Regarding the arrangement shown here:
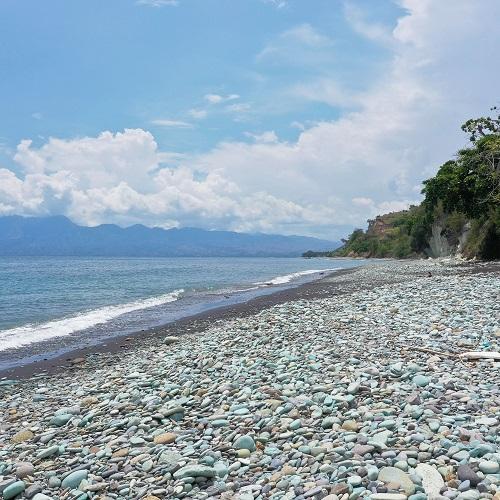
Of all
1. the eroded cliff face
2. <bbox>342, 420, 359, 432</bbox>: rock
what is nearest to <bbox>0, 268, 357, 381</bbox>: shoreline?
<bbox>342, 420, 359, 432</bbox>: rock

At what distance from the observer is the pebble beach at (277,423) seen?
457 centimetres

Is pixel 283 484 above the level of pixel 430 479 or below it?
below

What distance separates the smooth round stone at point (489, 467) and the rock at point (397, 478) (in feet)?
2.18

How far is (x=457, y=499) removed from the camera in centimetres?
393

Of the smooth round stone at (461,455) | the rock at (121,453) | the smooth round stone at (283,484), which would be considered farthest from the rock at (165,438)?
the smooth round stone at (461,455)

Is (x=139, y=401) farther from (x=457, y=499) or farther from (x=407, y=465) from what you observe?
(x=457, y=499)

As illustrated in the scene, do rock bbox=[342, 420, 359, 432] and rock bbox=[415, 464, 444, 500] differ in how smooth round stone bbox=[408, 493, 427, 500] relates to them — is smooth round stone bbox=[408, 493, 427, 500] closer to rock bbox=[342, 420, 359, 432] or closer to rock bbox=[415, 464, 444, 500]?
rock bbox=[415, 464, 444, 500]

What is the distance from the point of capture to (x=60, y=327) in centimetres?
1977

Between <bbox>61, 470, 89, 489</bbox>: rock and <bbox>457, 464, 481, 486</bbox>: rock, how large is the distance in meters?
3.76

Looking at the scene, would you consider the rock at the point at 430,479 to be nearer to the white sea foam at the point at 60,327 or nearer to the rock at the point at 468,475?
the rock at the point at 468,475

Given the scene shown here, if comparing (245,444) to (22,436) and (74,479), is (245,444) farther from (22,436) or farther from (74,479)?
(22,436)

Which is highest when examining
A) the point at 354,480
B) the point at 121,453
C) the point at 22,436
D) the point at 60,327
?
the point at 354,480

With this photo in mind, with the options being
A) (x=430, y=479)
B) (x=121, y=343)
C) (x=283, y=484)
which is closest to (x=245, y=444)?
(x=283, y=484)

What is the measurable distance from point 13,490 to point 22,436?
1.91m
